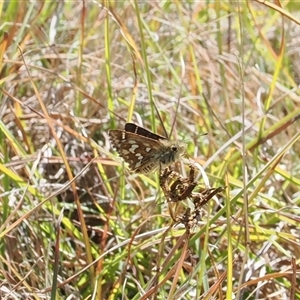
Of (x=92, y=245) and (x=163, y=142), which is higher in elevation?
(x=163, y=142)

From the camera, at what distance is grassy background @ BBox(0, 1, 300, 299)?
1.11 m

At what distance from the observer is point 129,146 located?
1183mm

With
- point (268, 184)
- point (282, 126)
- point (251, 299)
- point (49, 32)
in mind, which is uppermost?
point (49, 32)

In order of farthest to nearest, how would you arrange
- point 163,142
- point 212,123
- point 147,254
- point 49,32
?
1. point 49,32
2. point 212,123
3. point 147,254
4. point 163,142

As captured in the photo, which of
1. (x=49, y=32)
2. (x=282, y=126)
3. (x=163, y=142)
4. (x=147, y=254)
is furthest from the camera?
(x=49, y=32)

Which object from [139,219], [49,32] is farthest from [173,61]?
[139,219]

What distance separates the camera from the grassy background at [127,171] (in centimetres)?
111

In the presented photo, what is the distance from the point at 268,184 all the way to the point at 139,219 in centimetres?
28

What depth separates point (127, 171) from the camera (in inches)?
55.0

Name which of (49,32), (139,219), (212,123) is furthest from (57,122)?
(49,32)

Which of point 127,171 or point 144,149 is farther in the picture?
point 127,171

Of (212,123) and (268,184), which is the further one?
(212,123)

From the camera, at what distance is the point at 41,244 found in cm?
125

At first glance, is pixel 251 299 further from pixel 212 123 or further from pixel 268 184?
pixel 212 123
